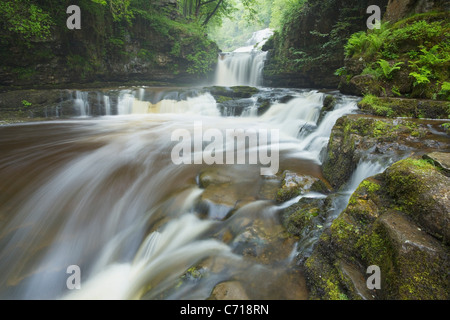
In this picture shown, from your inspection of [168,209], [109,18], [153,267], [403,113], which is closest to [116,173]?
[168,209]

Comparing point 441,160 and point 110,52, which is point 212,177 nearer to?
point 441,160

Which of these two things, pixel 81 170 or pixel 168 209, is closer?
pixel 168 209

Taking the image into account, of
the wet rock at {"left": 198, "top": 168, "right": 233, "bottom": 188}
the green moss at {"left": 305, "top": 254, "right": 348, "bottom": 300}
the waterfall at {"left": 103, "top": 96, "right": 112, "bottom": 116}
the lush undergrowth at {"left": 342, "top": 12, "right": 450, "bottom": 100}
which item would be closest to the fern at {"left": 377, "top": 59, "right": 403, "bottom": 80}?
the lush undergrowth at {"left": 342, "top": 12, "right": 450, "bottom": 100}

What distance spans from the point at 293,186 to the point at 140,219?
2.47 meters

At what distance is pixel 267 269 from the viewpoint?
7.25 feet

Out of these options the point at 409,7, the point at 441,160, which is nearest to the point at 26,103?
the point at 441,160

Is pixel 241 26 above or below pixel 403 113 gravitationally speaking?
above

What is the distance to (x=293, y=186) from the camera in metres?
3.44

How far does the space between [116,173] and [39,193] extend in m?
1.21

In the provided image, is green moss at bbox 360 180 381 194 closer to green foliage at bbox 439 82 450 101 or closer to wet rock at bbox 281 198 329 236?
wet rock at bbox 281 198 329 236

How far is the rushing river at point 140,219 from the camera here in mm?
2328
